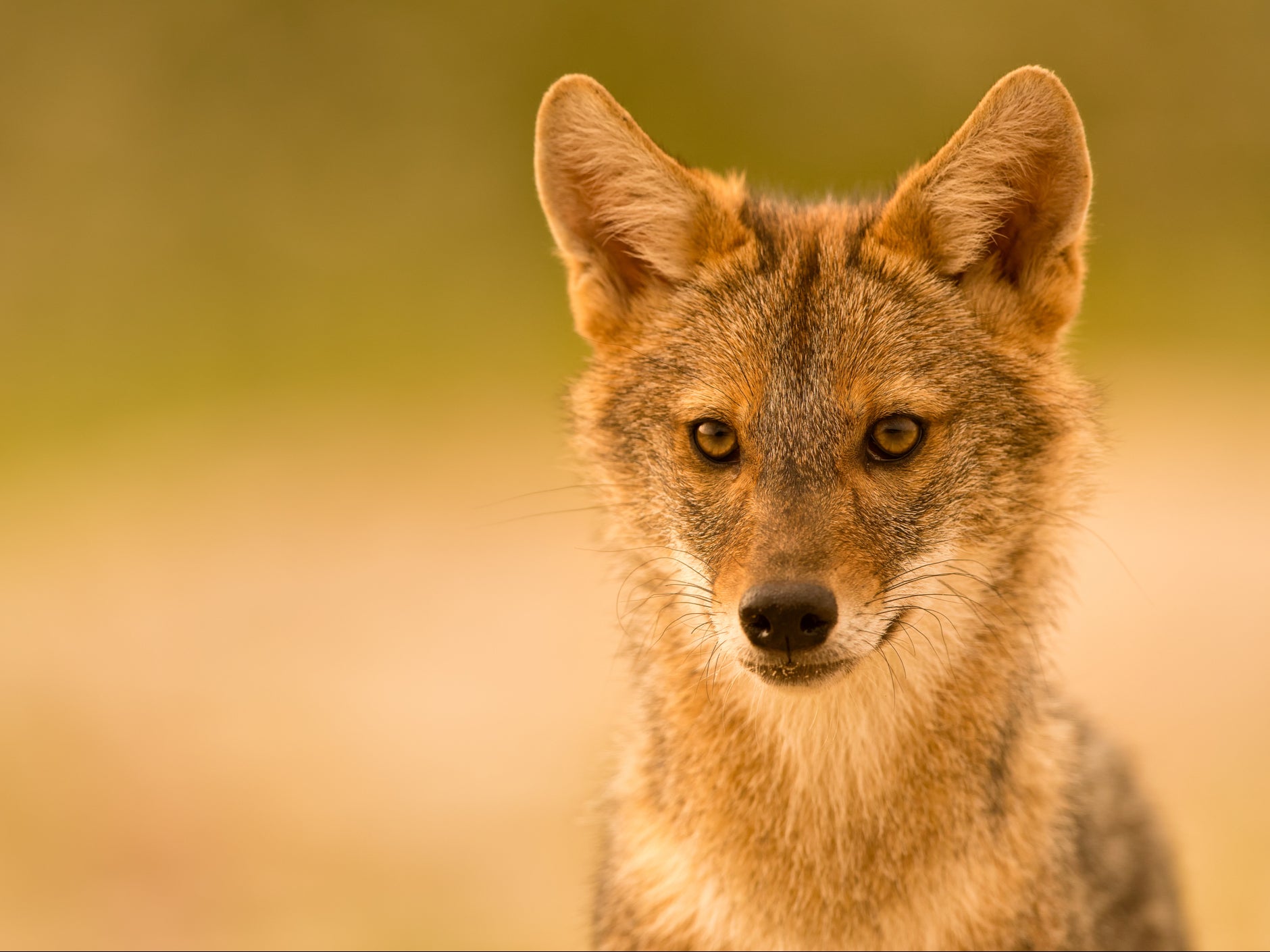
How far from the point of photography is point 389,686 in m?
7.60

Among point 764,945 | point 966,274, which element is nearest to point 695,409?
point 966,274

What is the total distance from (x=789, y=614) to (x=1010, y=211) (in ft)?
4.43

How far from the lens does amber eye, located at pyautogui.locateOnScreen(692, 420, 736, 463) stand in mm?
3891

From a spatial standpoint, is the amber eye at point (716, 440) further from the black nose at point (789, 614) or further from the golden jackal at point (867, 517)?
the black nose at point (789, 614)

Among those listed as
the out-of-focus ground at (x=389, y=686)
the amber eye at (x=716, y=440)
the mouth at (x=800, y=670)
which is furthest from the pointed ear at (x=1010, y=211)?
the out-of-focus ground at (x=389, y=686)

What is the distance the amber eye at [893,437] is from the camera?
3793mm

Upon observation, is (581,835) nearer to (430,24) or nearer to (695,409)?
(695,409)

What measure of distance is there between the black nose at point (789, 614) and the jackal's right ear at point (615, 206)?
118cm

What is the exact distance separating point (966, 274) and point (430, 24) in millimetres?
7837

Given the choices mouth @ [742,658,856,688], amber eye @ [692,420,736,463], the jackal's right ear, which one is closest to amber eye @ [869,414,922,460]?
amber eye @ [692,420,736,463]

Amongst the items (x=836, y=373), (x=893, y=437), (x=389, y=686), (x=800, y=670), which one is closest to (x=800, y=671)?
(x=800, y=670)

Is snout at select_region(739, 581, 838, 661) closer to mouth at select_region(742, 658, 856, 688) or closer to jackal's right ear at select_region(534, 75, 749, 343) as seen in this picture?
mouth at select_region(742, 658, 856, 688)

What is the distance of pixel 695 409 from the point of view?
393cm

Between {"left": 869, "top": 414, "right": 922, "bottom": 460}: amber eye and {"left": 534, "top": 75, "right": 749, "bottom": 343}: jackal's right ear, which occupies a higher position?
{"left": 534, "top": 75, "right": 749, "bottom": 343}: jackal's right ear
